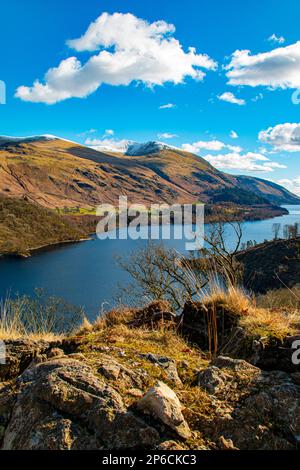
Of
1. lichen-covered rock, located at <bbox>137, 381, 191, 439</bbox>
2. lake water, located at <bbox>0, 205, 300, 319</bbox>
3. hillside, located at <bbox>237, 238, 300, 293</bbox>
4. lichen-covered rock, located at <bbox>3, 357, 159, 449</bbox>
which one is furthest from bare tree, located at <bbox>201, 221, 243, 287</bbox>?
hillside, located at <bbox>237, 238, 300, 293</bbox>

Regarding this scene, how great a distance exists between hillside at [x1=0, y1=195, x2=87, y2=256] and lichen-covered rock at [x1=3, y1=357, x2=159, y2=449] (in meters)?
139

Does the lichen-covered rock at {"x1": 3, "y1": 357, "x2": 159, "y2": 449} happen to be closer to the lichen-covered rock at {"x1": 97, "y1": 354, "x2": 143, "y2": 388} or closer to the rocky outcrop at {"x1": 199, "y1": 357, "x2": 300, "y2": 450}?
the lichen-covered rock at {"x1": 97, "y1": 354, "x2": 143, "y2": 388}

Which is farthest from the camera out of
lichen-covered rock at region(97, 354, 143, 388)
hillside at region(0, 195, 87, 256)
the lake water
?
hillside at region(0, 195, 87, 256)

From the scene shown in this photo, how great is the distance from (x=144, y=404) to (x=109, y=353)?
3.71 ft

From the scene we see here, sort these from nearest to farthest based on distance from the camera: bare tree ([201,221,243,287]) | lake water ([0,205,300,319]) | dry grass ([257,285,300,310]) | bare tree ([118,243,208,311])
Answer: dry grass ([257,285,300,310])
bare tree ([201,221,243,287])
bare tree ([118,243,208,311])
lake water ([0,205,300,319])

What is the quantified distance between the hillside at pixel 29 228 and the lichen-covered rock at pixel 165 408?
139343mm

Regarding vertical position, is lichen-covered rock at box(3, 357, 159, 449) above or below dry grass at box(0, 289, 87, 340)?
above

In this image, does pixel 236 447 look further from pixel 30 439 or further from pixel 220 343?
pixel 220 343

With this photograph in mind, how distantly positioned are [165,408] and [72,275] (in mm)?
94331

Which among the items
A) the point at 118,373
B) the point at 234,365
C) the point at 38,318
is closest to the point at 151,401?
the point at 118,373

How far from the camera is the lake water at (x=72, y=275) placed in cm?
7544

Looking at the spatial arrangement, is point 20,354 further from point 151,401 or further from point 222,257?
point 222,257

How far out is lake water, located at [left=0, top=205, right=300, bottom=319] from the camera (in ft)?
247
